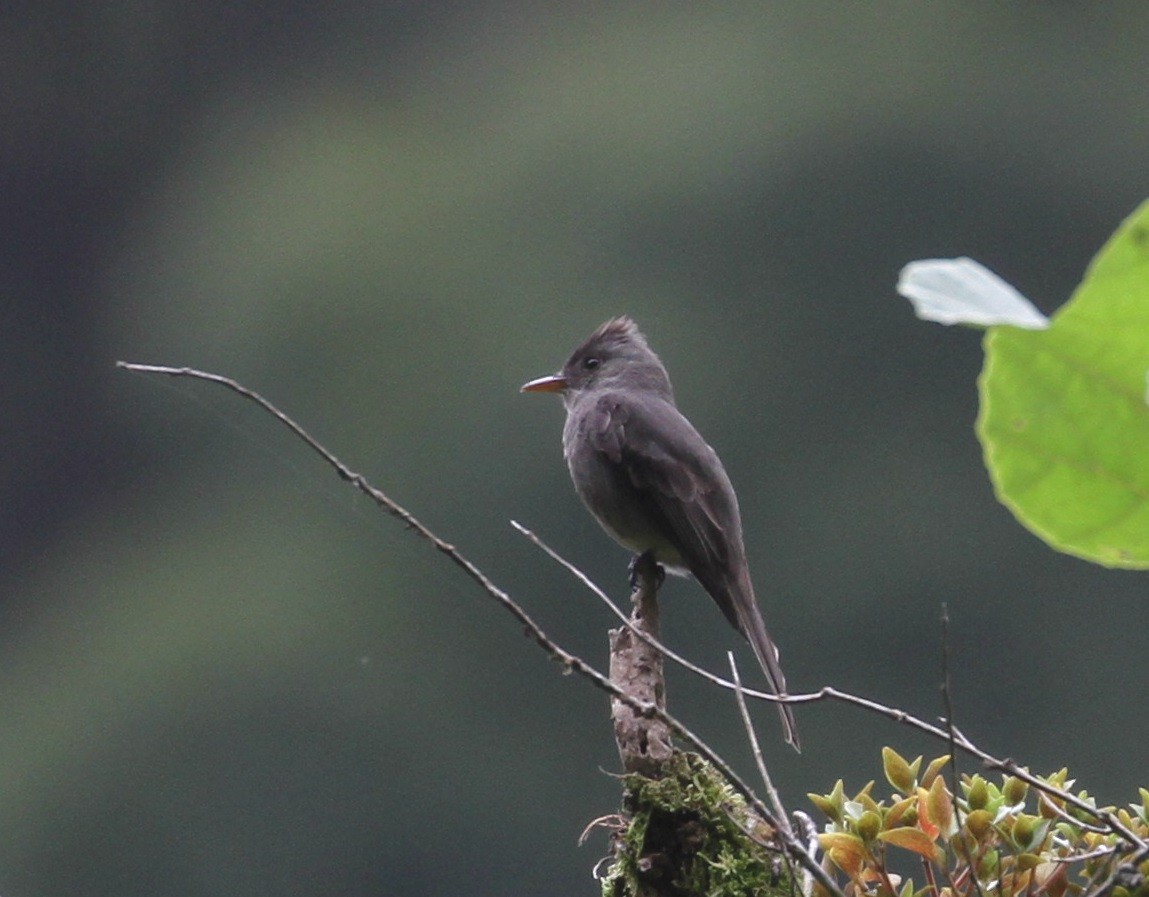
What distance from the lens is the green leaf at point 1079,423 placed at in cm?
115

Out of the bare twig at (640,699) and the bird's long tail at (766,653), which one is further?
the bird's long tail at (766,653)

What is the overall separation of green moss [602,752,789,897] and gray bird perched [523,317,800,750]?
2.37m

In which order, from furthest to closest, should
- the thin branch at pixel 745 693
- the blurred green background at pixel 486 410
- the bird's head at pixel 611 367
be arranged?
the blurred green background at pixel 486 410
the bird's head at pixel 611 367
the thin branch at pixel 745 693

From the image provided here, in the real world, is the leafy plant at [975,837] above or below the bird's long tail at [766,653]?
above

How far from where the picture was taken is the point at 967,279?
122 cm

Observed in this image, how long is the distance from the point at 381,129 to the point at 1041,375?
53198 millimetres

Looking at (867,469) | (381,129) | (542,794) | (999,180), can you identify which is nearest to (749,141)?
(999,180)

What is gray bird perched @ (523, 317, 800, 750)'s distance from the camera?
236 inches

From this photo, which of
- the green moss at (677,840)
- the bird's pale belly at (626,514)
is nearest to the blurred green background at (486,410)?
the bird's pale belly at (626,514)

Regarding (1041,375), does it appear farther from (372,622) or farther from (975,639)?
(372,622)

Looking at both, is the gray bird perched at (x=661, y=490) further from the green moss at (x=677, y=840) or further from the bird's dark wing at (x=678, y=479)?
the green moss at (x=677, y=840)

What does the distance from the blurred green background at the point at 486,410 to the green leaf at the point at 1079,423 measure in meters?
23.3

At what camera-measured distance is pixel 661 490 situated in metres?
6.18

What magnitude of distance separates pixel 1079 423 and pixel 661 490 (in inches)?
197
